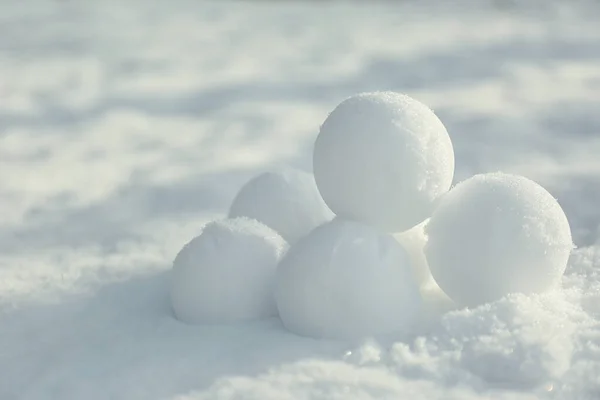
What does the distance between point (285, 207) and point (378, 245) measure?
22 centimetres

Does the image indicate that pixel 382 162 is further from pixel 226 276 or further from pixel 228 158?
pixel 228 158

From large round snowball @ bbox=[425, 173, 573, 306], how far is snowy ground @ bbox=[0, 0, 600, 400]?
4cm

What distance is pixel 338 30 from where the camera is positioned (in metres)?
2.64

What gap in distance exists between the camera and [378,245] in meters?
0.98

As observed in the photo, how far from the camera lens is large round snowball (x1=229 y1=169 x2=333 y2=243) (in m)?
1.17

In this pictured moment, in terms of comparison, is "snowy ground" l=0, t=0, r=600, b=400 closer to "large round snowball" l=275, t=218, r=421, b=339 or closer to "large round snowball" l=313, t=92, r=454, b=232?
"large round snowball" l=275, t=218, r=421, b=339

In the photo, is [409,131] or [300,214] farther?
[300,214]

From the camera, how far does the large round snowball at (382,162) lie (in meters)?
1.01

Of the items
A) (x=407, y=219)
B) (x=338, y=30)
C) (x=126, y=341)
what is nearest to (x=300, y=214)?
(x=407, y=219)

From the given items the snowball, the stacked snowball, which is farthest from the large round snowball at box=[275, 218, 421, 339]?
the snowball

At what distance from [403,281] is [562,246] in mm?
212

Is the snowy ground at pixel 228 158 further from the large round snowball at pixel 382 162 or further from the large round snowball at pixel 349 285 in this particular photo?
the large round snowball at pixel 382 162

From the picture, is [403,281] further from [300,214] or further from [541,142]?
[541,142]

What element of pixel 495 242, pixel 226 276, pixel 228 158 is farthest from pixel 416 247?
pixel 228 158
